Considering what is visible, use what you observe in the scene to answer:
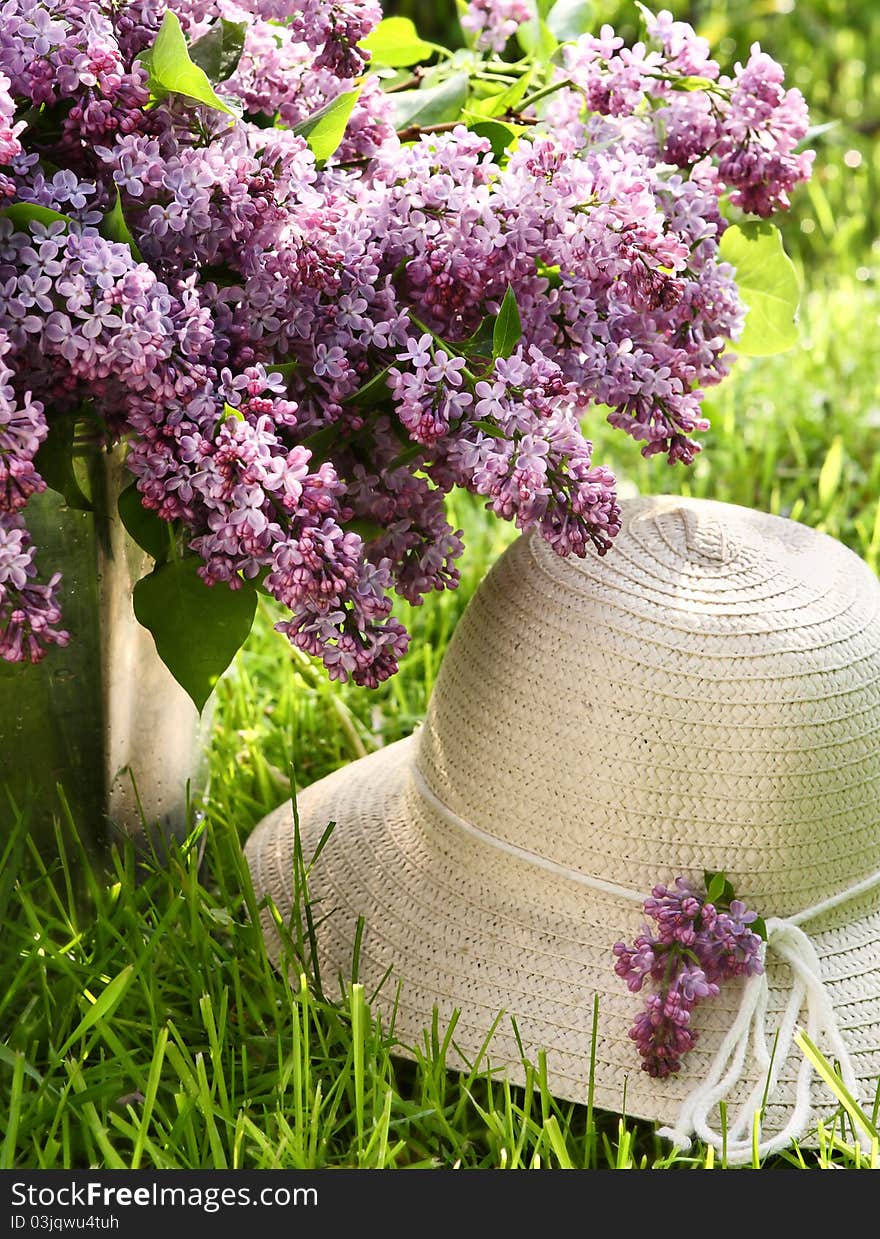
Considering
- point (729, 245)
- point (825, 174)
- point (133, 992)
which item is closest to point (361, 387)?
point (729, 245)

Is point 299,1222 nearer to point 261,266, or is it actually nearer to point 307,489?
point 307,489

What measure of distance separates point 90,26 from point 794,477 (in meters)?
1.47

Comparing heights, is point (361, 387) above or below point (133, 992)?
above

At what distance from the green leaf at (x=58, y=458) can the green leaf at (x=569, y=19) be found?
57 centimetres

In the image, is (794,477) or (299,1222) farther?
(794,477)

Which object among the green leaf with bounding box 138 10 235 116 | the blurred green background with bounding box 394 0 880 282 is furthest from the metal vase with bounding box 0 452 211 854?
the blurred green background with bounding box 394 0 880 282

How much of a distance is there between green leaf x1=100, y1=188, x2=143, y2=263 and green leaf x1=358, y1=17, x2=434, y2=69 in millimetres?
408

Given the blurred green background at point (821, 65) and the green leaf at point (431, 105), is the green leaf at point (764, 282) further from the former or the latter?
the blurred green background at point (821, 65)

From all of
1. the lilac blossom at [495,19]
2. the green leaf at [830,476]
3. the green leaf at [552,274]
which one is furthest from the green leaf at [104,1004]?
the green leaf at [830,476]

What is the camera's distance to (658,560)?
1.14 metres

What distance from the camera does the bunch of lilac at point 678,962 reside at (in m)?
1.03

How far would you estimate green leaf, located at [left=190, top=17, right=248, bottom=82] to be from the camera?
97cm

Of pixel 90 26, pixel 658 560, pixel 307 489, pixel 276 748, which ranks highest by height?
pixel 90 26

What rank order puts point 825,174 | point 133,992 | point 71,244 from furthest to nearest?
1. point 825,174
2. point 133,992
3. point 71,244
